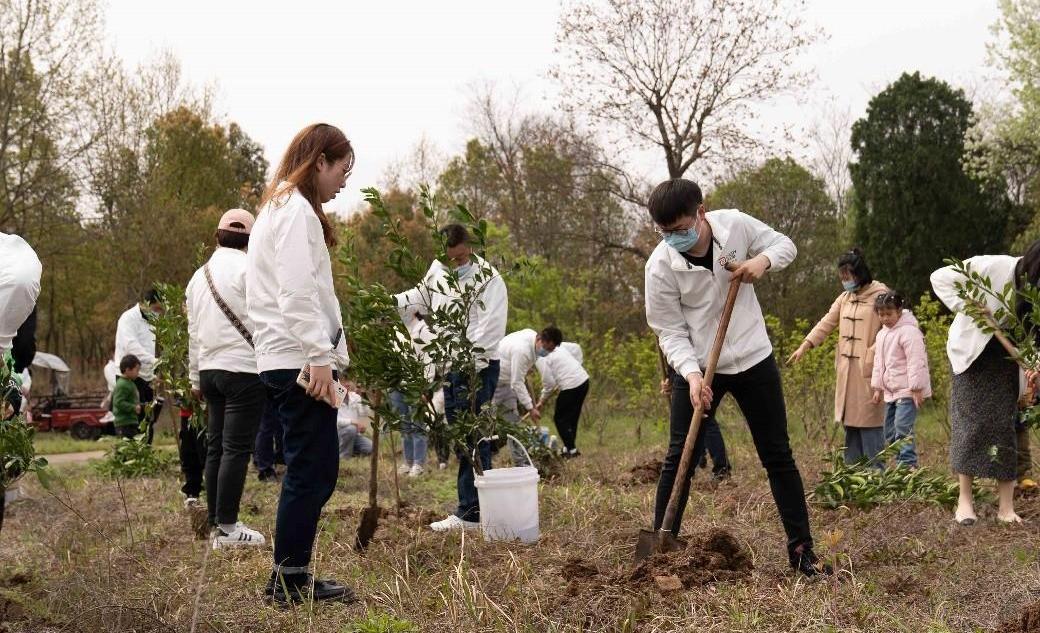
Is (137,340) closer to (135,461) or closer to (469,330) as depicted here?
(135,461)

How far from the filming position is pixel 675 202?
12.7 feet

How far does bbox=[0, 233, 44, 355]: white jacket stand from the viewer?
358 centimetres

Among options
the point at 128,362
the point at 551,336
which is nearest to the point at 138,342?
the point at 128,362

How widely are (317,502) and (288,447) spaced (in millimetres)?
249

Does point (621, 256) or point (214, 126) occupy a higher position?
point (214, 126)

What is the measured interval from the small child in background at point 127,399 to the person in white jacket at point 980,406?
8.21 m

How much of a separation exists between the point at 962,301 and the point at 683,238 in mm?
1976

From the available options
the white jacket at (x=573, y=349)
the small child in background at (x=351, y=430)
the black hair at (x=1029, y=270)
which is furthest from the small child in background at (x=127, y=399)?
the black hair at (x=1029, y=270)

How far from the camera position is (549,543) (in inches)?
191

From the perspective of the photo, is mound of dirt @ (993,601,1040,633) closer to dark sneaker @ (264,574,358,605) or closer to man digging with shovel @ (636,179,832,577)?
man digging with shovel @ (636,179,832,577)

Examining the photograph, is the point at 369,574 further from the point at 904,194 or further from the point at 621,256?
the point at 904,194

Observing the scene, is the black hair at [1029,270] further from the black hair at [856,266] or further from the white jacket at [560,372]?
the white jacket at [560,372]

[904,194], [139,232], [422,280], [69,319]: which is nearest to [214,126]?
[139,232]

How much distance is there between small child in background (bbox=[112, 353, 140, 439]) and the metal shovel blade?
759cm
